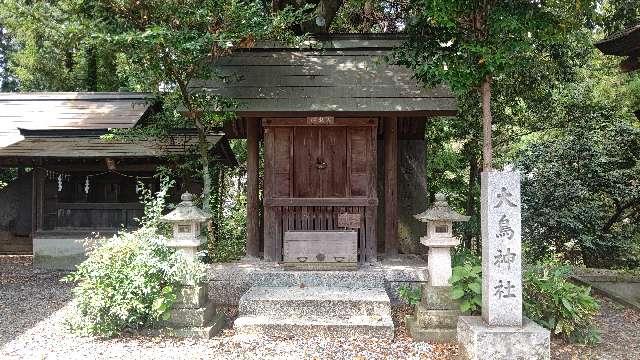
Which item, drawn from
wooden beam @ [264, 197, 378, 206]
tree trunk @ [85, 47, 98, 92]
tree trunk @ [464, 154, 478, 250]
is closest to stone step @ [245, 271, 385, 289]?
wooden beam @ [264, 197, 378, 206]

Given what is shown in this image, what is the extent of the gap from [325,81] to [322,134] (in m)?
0.95

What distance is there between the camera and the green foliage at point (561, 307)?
5820 millimetres

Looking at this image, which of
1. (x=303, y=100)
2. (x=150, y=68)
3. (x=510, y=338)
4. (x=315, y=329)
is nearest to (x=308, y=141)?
(x=303, y=100)

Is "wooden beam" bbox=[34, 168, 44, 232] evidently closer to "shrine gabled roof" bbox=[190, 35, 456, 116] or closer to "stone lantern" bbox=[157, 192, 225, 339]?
"shrine gabled roof" bbox=[190, 35, 456, 116]

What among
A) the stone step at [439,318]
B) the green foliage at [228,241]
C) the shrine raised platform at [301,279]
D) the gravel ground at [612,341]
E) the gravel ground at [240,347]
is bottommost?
the gravel ground at [612,341]

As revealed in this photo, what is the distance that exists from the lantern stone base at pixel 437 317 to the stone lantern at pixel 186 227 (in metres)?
3.11

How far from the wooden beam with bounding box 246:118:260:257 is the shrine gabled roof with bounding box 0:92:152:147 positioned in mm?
5450

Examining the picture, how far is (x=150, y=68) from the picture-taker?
775 cm

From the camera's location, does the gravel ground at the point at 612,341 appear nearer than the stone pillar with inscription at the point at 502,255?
No

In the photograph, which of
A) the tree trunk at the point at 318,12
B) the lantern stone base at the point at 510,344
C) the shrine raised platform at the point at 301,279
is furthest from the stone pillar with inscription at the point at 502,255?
the tree trunk at the point at 318,12

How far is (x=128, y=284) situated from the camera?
6000mm

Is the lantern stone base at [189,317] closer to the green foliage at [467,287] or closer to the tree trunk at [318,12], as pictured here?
the green foliage at [467,287]

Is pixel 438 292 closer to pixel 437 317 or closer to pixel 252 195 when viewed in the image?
pixel 437 317

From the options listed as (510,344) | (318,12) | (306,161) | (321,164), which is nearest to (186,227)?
(306,161)
